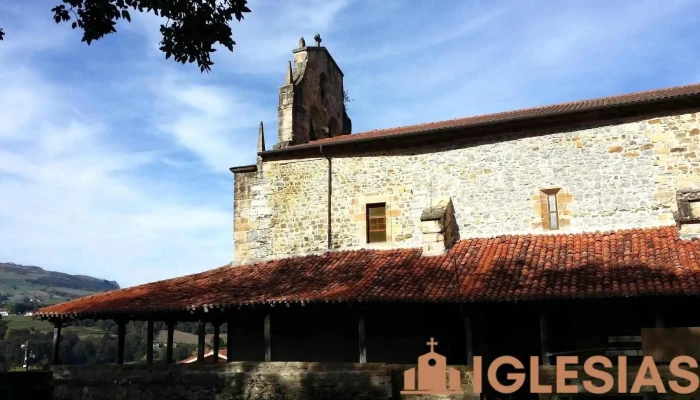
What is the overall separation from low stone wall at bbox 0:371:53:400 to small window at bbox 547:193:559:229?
41.1 ft

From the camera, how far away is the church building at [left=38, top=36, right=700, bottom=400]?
1168 centimetres

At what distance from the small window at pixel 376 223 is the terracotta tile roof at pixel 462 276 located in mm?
643

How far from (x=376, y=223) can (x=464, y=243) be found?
2442 millimetres

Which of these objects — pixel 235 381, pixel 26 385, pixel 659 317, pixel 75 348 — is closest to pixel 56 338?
pixel 26 385

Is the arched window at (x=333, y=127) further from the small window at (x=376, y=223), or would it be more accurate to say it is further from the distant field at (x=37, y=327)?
the distant field at (x=37, y=327)

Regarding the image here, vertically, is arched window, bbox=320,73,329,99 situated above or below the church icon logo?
above

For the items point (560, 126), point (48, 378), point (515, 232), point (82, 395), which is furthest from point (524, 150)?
point (48, 378)

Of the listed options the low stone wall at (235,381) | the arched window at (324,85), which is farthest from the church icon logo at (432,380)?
the arched window at (324,85)

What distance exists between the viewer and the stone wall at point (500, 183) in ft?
44.0

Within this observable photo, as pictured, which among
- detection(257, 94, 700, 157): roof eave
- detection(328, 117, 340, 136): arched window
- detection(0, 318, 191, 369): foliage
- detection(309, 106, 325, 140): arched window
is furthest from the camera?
detection(0, 318, 191, 369): foliage

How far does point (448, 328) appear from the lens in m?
13.6

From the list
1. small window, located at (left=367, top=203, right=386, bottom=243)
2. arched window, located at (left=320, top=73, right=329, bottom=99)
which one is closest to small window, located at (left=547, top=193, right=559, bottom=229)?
small window, located at (left=367, top=203, right=386, bottom=243)

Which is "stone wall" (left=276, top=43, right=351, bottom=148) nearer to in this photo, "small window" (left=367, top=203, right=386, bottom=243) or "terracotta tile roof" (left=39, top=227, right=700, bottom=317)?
"small window" (left=367, top=203, right=386, bottom=243)

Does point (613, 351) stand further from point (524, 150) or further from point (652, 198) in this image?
point (524, 150)
